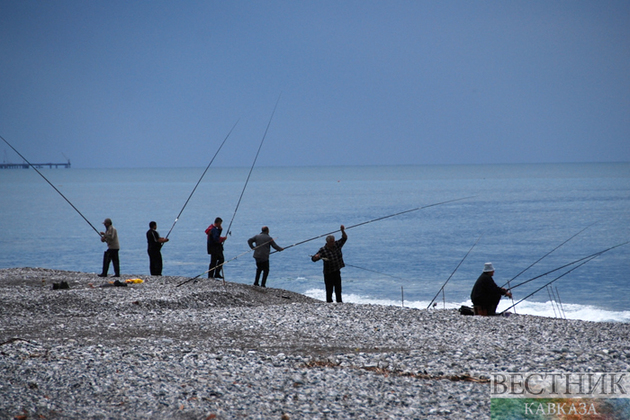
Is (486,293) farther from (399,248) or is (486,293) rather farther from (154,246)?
(399,248)

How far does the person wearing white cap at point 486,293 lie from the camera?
13164 millimetres

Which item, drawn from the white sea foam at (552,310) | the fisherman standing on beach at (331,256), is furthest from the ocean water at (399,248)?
the fisherman standing on beach at (331,256)

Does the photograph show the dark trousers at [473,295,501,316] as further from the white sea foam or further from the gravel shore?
the white sea foam

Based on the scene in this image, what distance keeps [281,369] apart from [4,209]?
78.0 meters

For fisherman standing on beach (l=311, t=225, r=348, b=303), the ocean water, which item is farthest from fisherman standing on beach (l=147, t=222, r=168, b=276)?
fisherman standing on beach (l=311, t=225, r=348, b=303)

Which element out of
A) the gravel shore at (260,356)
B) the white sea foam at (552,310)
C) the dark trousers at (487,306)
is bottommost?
the white sea foam at (552,310)

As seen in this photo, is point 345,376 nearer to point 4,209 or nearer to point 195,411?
point 195,411

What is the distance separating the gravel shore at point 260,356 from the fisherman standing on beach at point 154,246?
11.4ft

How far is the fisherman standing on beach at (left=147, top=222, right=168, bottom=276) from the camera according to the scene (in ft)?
58.0

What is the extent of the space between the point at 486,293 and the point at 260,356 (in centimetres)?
640

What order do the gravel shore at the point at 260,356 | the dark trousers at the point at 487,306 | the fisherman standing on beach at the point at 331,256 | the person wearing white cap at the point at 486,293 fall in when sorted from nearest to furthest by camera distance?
the gravel shore at the point at 260,356, the person wearing white cap at the point at 486,293, the dark trousers at the point at 487,306, the fisherman standing on beach at the point at 331,256

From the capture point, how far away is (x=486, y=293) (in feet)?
43.8

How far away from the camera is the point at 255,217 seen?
209ft

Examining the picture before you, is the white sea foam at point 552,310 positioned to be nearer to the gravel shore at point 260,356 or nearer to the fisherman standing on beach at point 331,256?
the fisherman standing on beach at point 331,256
